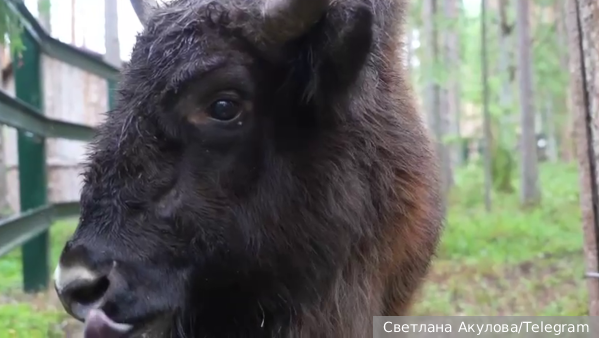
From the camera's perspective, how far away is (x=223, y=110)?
2.56 m

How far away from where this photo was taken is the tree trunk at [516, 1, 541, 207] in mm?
13922

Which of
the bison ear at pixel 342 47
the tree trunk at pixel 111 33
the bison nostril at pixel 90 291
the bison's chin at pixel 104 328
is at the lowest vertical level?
the bison's chin at pixel 104 328

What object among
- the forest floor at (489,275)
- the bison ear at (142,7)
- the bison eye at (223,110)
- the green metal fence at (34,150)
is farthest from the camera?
the green metal fence at (34,150)

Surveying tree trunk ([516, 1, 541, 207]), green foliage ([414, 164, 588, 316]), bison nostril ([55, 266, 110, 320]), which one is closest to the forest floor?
green foliage ([414, 164, 588, 316])

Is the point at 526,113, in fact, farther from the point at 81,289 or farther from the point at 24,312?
the point at 81,289

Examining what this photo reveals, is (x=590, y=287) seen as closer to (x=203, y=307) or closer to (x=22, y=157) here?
(x=203, y=307)

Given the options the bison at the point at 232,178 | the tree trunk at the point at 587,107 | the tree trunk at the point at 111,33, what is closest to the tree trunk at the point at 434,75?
the tree trunk at the point at 111,33

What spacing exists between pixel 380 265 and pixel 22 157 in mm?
3049

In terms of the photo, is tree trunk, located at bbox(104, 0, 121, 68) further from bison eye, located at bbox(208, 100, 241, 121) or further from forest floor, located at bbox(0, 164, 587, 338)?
bison eye, located at bbox(208, 100, 241, 121)

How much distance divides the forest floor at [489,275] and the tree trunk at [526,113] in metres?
1.29

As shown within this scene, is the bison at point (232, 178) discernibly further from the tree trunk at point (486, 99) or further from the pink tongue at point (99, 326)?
the tree trunk at point (486, 99)

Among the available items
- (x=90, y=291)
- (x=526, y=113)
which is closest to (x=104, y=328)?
(x=90, y=291)

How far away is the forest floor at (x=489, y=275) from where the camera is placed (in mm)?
4457

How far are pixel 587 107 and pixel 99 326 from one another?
2.75 metres
